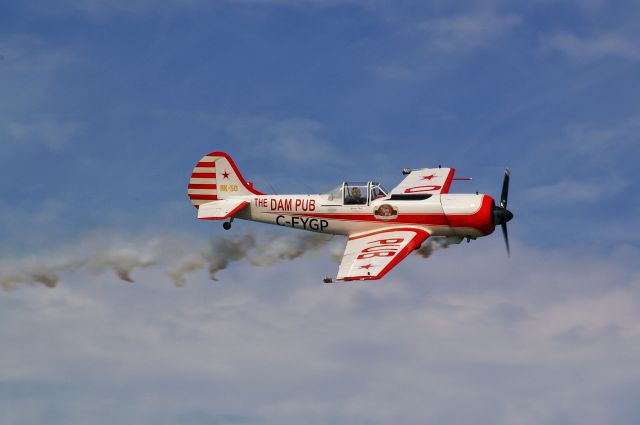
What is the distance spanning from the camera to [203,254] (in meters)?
51.2

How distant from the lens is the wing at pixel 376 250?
4528cm

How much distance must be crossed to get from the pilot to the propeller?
192 inches

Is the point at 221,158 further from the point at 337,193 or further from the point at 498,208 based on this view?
the point at 498,208

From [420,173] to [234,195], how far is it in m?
7.49

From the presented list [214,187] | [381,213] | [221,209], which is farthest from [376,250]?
[214,187]

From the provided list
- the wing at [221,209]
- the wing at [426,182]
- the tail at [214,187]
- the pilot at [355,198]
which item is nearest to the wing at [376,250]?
the pilot at [355,198]

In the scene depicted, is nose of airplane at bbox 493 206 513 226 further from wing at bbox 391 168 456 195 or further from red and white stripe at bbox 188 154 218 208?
red and white stripe at bbox 188 154 218 208

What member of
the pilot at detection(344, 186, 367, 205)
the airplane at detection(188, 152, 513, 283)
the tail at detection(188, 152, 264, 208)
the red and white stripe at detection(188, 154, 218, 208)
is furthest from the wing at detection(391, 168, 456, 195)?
the red and white stripe at detection(188, 154, 218, 208)

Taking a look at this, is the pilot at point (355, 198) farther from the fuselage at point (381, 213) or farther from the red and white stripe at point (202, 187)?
the red and white stripe at point (202, 187)

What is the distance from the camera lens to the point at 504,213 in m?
48.6

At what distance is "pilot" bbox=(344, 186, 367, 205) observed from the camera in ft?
162

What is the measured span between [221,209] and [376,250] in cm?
729

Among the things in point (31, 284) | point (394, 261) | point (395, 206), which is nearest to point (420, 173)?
point (395, 206)

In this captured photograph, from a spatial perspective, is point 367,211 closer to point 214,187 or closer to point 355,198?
point 355,198
